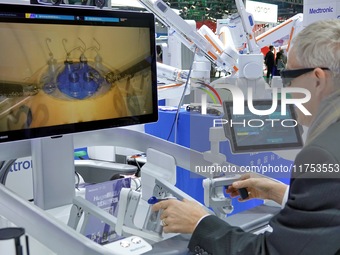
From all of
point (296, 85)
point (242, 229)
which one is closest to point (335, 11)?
point (296, 85)

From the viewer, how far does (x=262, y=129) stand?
1.78 m

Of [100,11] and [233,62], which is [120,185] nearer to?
[100,11]

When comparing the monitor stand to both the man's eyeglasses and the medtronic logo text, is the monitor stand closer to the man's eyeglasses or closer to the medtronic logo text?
the man's eyeglasses

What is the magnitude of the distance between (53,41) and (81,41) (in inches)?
4.3

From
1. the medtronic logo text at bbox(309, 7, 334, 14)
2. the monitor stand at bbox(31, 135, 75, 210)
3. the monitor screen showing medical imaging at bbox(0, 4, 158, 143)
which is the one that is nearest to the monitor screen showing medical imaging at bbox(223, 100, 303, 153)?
the monitor screen showing medical imaging at bbox(0, 4, 158, 143)

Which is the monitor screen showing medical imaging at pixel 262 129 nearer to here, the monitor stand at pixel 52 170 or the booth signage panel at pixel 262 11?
the monitor stand at pixel 52 170

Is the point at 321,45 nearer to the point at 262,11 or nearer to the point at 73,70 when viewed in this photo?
the point at 73,70

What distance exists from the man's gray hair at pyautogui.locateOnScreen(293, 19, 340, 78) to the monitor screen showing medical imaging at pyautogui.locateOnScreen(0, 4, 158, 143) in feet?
2.09

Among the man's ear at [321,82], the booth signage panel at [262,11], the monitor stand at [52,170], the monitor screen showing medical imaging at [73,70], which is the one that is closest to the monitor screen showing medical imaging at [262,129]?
the monitor screen showing medical imaging at [73,70]

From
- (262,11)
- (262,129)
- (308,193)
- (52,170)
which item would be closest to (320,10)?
(262,129)

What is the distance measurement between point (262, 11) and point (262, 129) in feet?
37.6

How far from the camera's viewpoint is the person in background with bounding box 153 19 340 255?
1.05 meters

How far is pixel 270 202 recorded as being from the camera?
Result: 5.37ft

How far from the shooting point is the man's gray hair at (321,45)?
1.19 meters
